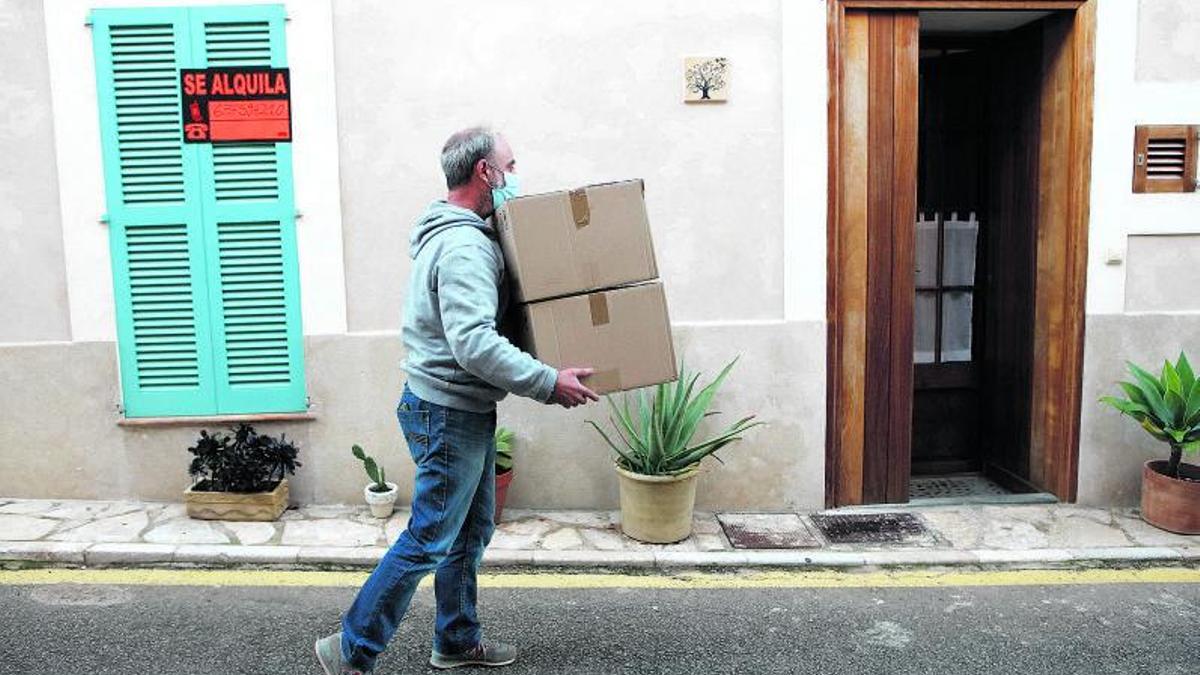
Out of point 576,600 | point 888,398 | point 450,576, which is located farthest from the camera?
point 888,398

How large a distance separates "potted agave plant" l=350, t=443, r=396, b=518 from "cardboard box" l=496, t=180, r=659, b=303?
223 centimetres

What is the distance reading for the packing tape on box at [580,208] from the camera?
3.33 metres

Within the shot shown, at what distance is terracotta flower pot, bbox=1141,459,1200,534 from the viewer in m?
5.01

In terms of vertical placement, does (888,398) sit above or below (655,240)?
below

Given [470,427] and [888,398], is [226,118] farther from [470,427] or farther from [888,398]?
[888,398]

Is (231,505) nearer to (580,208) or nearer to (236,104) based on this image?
(236,104)

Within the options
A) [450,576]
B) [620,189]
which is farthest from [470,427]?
[620,189]

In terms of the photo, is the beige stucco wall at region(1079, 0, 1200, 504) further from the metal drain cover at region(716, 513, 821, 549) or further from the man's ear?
the man's ear

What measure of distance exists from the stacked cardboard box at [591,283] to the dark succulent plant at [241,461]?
239 centimetres

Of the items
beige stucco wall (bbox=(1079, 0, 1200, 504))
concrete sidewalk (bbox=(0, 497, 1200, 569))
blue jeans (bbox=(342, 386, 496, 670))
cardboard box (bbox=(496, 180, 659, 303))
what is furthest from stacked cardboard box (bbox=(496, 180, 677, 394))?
beige stucco wall (bbox=(1079, 0, 1200, 504))

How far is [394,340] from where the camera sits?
5.34 meters

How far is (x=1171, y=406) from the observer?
5055 mm

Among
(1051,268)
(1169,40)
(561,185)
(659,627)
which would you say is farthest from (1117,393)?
(561,185)

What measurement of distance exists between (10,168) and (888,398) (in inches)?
203
